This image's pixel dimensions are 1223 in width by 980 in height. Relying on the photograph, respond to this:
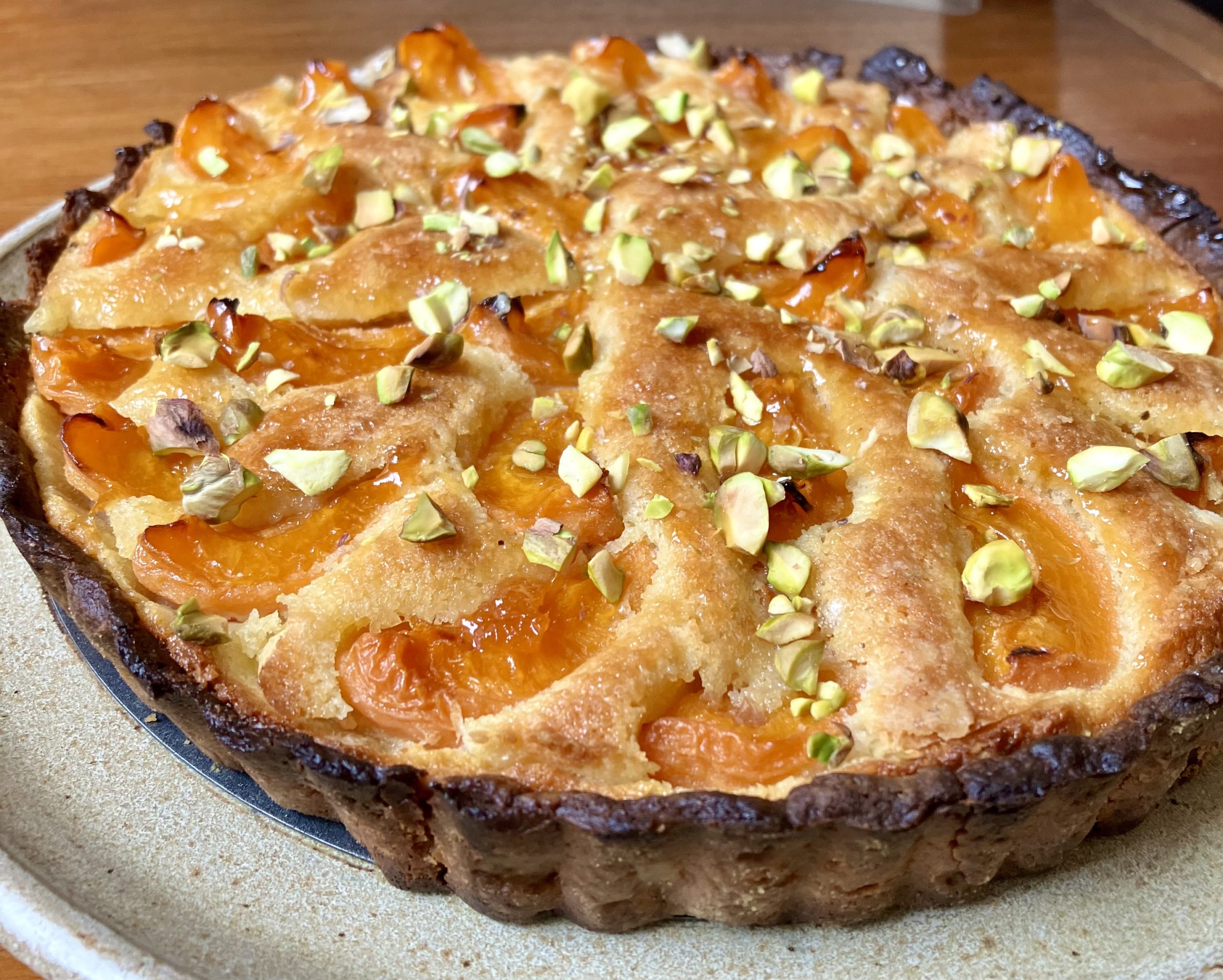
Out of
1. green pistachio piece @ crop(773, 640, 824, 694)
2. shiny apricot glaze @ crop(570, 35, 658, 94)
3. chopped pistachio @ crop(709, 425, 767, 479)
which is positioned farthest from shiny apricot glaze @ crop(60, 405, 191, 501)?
shiny apricot glaze @ crop(570, 35, 658, 94)

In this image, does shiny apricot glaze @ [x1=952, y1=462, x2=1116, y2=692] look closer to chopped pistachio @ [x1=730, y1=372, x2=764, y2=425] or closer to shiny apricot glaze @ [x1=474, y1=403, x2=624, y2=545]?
chopped pistachio @ [x1=730, y1=372, x2=764, y2=425]

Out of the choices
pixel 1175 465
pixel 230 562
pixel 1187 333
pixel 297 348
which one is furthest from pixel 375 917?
pixel 1187 333

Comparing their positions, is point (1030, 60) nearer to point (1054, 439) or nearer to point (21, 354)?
point (1054, 439)

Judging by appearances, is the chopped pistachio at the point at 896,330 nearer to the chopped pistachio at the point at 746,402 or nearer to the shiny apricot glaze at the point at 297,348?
the chopped pistachio at the point at 746,402

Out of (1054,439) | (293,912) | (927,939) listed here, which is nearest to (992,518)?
(1054,439)

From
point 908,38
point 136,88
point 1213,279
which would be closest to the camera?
point 1213,279

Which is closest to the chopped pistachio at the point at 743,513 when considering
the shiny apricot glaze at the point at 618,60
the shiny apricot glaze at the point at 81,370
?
the shiny apricot glaze at the point at 81,370
